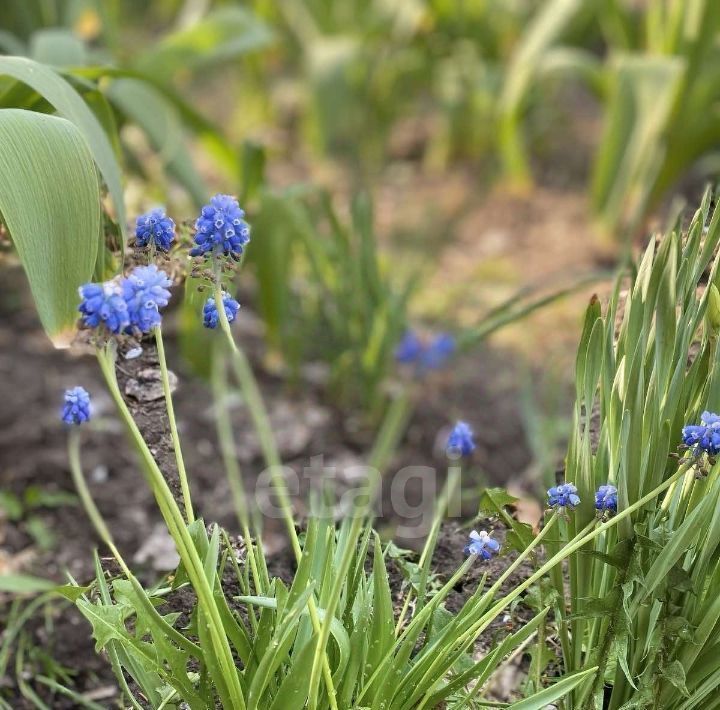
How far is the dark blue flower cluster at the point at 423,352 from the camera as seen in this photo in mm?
2410

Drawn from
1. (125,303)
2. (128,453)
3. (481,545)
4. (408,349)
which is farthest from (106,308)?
(408,349)

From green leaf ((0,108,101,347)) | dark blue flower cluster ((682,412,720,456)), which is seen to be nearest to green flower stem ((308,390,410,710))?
dark blue flower cluster ((682,412,720,456))

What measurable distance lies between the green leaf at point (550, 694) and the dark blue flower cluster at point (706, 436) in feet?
0.86

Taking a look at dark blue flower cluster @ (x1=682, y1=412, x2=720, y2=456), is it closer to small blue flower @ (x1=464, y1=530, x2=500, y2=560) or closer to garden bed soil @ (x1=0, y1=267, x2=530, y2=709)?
small blue flower @ (x1=464, y1=530, x2=500, y2=560)

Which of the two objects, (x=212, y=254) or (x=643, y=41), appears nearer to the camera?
(x=212, y=254)

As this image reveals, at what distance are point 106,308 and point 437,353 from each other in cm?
156

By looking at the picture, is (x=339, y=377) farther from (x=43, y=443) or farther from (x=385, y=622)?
(x=385, y=622)

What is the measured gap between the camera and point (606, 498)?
3.73 feet

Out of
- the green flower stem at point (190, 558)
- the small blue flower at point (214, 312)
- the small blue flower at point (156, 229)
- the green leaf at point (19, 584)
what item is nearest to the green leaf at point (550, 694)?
the green flower stem at point (190, 558)

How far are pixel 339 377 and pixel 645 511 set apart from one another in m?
1.38

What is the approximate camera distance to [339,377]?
8.31ft

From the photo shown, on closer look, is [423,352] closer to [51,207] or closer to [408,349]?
[408,349]

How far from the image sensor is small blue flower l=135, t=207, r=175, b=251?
113 centimetres

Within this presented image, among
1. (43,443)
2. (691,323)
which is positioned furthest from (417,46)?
(691,323)
